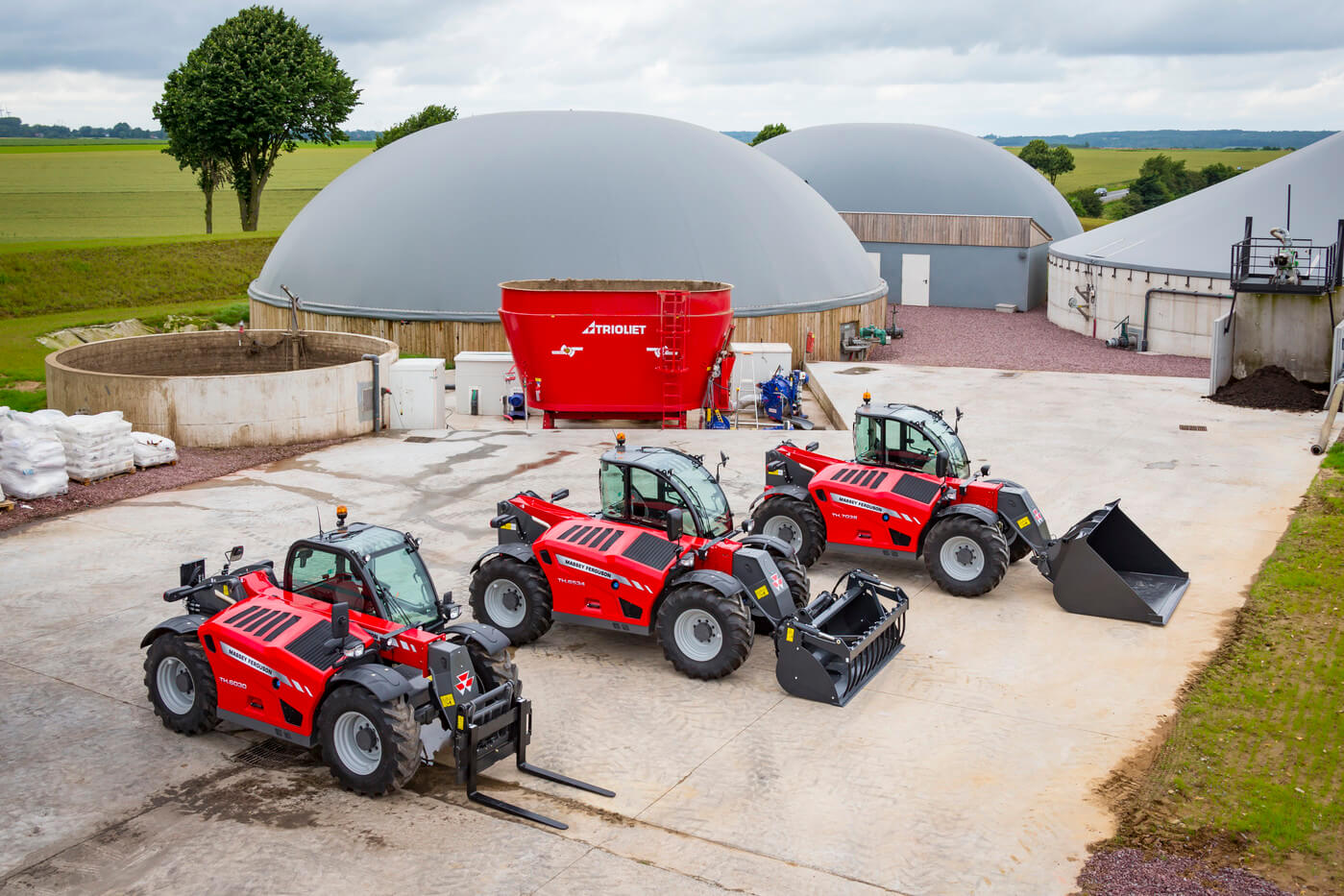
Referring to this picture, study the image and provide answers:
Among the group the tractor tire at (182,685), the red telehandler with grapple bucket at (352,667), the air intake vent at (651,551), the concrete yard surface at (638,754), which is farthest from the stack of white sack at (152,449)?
the air intake vent at (651,551)

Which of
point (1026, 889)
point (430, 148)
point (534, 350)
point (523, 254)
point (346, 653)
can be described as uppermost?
point (430, 148)

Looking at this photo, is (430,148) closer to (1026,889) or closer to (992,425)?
(992,425)

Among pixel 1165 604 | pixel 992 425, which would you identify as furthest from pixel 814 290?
pixel 1165 604

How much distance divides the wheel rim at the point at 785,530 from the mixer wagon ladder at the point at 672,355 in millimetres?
10398

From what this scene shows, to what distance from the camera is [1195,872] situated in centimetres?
866

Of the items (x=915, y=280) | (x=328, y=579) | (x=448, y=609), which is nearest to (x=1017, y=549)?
(x=448, y=609)

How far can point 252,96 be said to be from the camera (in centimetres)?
6066

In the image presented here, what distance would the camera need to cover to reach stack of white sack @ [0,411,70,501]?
19.0 metres

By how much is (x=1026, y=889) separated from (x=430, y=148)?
32605 mm

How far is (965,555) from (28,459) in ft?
48.5

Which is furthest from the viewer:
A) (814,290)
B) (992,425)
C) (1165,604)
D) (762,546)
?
(814,290)

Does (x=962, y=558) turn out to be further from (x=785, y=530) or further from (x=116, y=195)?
(x=116, y=195)

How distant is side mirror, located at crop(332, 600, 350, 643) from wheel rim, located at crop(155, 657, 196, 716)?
2112mm

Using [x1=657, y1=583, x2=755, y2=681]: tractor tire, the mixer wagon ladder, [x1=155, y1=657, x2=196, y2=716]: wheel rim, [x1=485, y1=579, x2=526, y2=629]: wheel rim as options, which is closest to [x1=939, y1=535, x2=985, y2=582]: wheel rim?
[x1=657, y1=583, x2=755, y2=681]: tractor tire
